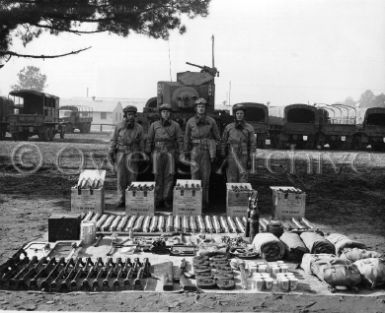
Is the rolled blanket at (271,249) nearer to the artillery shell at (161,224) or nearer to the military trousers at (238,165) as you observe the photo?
the artillery shell at (161,224)

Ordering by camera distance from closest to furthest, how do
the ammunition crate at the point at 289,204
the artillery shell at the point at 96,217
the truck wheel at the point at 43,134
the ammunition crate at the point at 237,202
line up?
the artillery shell at the point at 96,217, the ammunition crate at the point at 289,204, the ammunition crate at the point at 237,202, the truck wheel at the point at 43,134

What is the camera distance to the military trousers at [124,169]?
804 centimetres

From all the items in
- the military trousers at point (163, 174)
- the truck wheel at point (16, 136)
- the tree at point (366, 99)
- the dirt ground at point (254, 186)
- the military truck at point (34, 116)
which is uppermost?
the tree at point (366, 99)

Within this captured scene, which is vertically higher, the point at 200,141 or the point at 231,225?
the point at 200,141

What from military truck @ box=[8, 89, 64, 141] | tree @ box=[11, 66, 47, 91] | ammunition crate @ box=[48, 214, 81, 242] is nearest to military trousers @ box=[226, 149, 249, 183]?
ammunition crate @ box=[48, 214, 81, 242]

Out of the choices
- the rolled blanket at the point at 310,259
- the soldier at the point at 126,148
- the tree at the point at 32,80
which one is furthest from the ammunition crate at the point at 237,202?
the tree at the point at 32,80

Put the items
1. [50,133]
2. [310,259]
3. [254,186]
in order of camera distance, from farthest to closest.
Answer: [50,133] < [254,186] < [310,259]

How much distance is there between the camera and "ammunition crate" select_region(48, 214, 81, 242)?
5.79 meters

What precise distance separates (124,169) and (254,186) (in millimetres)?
3917

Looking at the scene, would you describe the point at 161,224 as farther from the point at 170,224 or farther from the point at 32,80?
the point at 32,80

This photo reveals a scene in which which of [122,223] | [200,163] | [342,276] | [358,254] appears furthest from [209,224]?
[342,276]

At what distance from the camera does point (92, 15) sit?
28.4ft

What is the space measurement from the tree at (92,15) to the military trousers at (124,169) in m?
2.14

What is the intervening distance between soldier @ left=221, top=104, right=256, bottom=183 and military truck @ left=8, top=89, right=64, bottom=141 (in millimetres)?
17054
